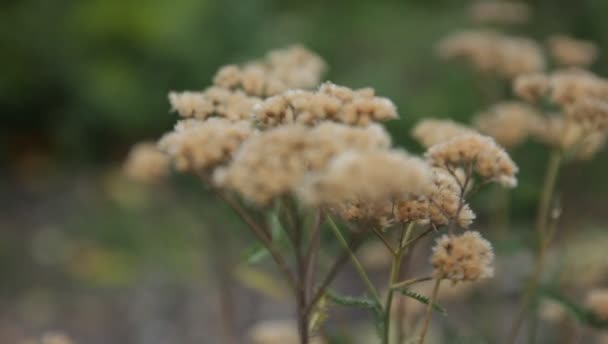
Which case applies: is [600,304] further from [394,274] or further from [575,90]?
[394,274]

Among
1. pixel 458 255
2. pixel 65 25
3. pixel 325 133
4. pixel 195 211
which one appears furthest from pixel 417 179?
pixel 65 25

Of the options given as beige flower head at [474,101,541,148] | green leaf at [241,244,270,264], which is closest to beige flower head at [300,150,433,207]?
green leaf at [241,244,270,264]

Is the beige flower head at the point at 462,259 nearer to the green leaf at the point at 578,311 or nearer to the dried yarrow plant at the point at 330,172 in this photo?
the dried yarrow plant at the point at 330,172

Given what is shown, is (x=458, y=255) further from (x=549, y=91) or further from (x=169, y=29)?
(x=169, y=29)

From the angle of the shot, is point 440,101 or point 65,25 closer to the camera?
point 440,101

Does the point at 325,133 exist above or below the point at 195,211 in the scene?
below

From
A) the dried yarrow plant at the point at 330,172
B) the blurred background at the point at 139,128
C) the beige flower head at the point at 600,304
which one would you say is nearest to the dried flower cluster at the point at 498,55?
the beige flower head at the point at 600,304

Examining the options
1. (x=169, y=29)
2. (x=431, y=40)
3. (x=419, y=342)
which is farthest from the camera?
(x=431, y=40)

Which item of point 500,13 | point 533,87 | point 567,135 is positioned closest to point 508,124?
point 567,135
